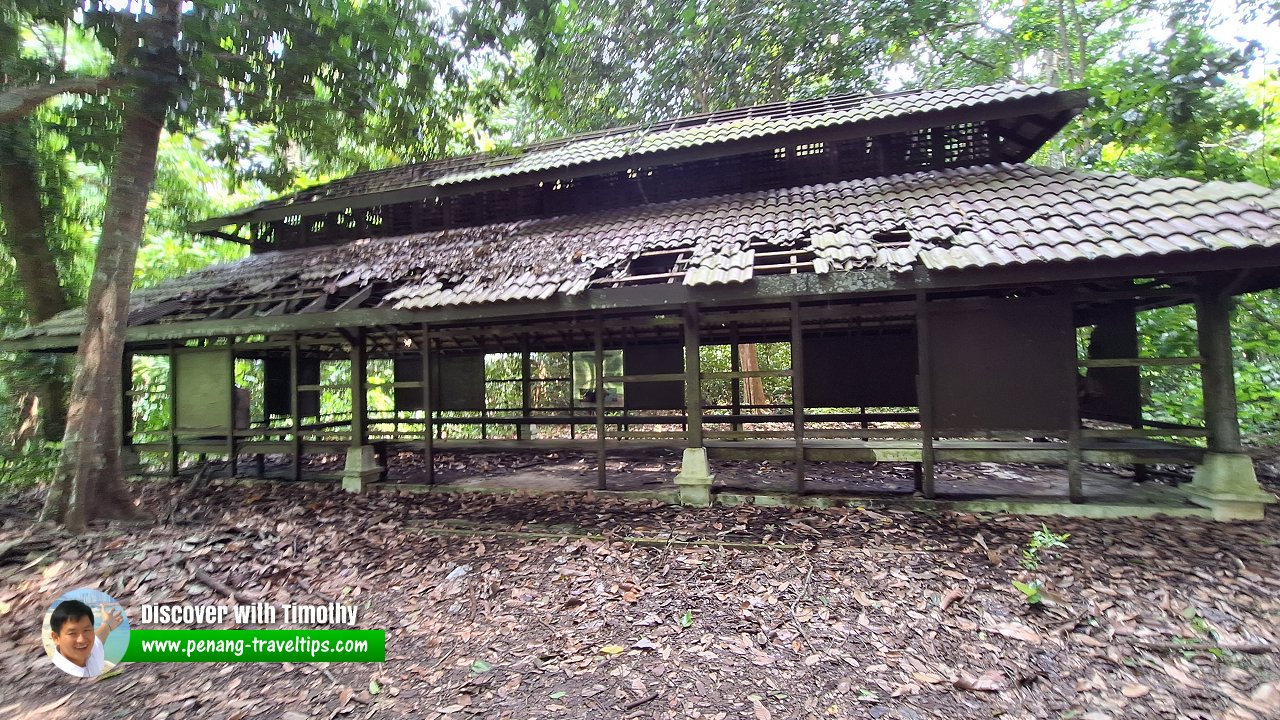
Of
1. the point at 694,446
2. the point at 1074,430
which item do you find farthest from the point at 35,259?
the point at 1074,430

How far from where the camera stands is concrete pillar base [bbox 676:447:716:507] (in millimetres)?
5977

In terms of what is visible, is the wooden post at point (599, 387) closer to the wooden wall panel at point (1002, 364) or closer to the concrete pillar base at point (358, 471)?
the concrete pillar base at point (358, 471)

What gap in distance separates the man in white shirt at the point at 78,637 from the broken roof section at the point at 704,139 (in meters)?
6.77

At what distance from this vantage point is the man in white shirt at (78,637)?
10.8 feet

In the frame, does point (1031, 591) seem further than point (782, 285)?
No

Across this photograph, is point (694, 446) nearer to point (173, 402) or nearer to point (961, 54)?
point (173, 402)

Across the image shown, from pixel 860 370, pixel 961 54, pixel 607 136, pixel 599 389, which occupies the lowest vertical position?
pixel 599 389

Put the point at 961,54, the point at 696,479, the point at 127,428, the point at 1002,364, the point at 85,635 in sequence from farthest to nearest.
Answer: the point at 961,54, the point at 127,428, the point at 696,479, the point at 1002,364, the point at 85,635

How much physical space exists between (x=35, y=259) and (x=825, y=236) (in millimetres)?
13018

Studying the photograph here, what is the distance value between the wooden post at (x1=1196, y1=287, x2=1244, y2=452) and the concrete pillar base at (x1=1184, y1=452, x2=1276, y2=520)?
0.11m

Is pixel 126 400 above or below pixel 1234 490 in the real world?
above

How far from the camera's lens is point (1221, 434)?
16.1ft

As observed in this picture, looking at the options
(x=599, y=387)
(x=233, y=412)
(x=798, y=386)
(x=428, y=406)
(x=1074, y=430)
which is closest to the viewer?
(x=1074, y=430)

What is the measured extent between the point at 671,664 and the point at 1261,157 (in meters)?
11.5
